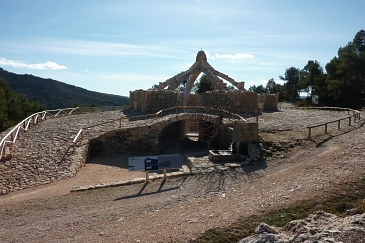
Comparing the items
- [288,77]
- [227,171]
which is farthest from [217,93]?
[288,77]

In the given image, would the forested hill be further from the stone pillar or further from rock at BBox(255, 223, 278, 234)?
rock at BBox(255, 223, 278, 234)

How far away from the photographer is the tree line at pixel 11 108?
2838cm

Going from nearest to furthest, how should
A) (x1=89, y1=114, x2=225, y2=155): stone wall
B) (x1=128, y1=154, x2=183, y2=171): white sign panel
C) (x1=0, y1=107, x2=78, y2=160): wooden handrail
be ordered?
(x1=128, y1=154, x2=183, y2=171): white sign panel → (x1=0, y1=107, x2=78, y2=160): wooden handrail → (x1=89, y1=114, x2=225, y2=155): stone wall

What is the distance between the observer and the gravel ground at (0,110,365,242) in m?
7.35

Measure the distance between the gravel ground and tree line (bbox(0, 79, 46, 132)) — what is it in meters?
20.0

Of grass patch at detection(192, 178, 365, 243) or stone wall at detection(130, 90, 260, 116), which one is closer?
grass patch at detection(192, 178, 365, 243)

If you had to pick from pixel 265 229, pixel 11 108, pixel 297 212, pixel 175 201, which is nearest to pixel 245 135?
pixel 175 201

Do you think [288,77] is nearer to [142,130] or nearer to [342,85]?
[342,85]

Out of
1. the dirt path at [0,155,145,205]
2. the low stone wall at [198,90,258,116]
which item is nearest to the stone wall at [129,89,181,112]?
the low stone wall at [198,90,258,116]

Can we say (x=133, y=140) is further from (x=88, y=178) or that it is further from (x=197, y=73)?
(x=197, y=73)

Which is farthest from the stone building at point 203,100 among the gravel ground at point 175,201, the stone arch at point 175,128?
the gravel ground at point 175,201

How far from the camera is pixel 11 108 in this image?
32.2m

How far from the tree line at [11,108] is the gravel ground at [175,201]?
789 inches

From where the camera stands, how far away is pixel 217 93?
24.2m
